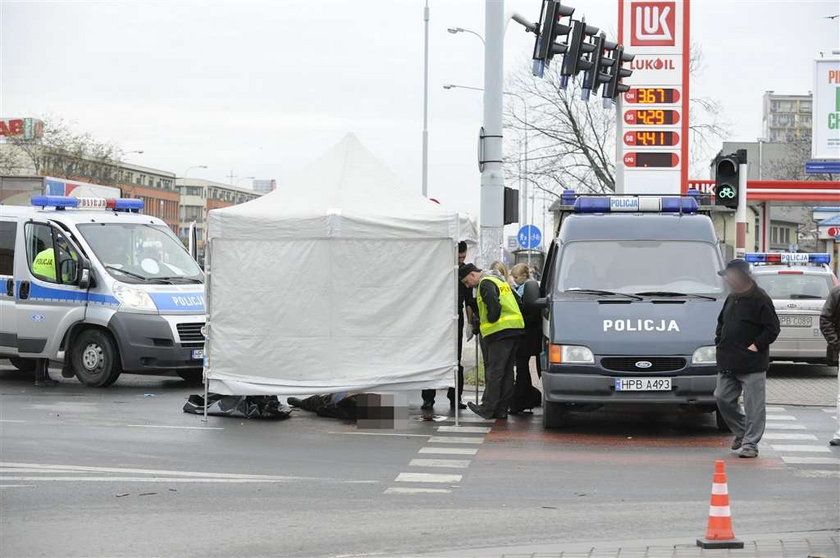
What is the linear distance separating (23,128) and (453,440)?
82.7 m

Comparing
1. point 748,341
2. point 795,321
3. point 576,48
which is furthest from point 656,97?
point 748,341

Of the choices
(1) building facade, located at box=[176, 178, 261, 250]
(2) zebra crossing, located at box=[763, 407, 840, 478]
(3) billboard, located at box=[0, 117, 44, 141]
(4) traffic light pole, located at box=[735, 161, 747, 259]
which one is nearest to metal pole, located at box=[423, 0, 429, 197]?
(3) billboard, located at box=[0, 117, 44, 141]

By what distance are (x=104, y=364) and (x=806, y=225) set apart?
9300cm

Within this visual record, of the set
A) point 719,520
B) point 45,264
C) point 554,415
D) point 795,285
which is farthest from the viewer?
point 795,285

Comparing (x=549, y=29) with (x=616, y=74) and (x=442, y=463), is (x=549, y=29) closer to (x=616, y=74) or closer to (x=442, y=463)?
(x=616, y=74)

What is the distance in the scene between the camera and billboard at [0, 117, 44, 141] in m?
75.6

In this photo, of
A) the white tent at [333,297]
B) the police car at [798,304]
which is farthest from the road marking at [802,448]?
the police car at [798,304]

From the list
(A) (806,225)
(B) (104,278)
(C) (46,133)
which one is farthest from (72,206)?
(A) (806,225)

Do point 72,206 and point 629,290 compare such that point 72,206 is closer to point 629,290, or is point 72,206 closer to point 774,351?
point 629,290

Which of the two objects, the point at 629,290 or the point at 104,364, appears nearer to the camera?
the point at 629,290

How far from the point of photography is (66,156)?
72.2 m

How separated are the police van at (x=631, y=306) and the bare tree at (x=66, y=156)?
203 ft

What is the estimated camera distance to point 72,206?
19156mm

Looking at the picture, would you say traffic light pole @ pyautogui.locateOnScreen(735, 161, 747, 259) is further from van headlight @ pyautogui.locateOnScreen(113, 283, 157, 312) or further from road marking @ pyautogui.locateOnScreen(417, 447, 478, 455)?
van headlight @ pyautogui.locateOnScreen(113, 283, 157, 312)
